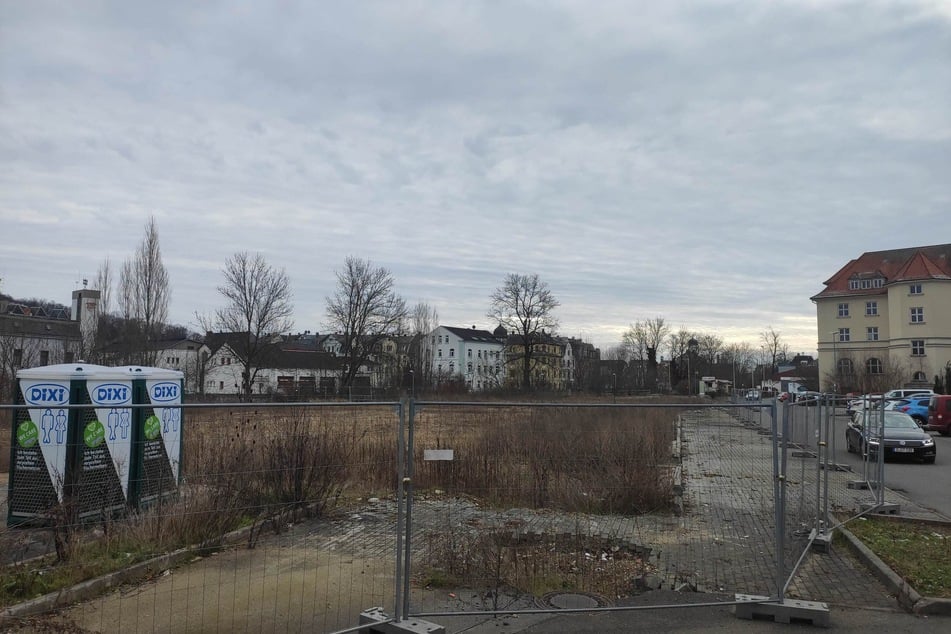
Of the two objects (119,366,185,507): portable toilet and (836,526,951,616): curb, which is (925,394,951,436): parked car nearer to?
(836,526,951,616): curb

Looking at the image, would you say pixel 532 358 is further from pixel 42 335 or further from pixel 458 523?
pixel 458 523

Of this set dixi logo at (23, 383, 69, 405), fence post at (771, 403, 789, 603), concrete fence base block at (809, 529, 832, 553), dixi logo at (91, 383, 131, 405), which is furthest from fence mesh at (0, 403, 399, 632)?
concrete fence base block at (809, 529, 832, 553)

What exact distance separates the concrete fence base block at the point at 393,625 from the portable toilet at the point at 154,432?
4.07 meters

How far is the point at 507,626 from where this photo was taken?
5.77 meters

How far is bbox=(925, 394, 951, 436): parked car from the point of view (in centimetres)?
3216

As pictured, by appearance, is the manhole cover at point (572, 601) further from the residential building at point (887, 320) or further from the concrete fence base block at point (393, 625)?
the residential building at point (887, 320)

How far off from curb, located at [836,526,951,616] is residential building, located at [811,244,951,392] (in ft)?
215

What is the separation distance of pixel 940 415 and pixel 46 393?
35534 mm

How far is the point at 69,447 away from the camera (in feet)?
27.4

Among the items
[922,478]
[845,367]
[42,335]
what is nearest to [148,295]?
[42,335]

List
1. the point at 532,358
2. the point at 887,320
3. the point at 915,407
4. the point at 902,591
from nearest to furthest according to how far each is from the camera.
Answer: the point at 902,591 → the point at 915,407 → the point at 532,358 → the point at 887,320

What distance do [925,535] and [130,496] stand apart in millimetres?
10123

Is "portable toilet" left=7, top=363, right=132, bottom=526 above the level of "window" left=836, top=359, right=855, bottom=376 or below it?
below

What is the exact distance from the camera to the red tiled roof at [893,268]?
255ft
